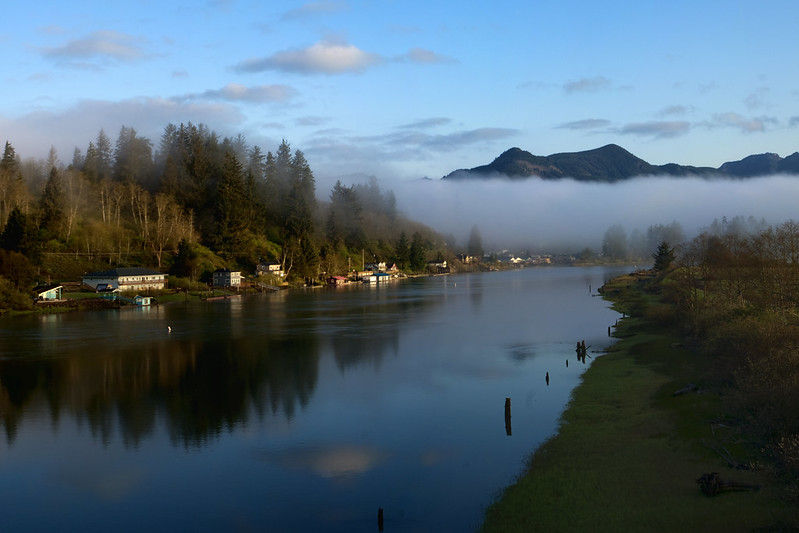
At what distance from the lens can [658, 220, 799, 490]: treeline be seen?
20281 mm

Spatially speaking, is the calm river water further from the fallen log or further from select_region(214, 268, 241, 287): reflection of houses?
select_region(214, 268, 241, 287): reflection of houses

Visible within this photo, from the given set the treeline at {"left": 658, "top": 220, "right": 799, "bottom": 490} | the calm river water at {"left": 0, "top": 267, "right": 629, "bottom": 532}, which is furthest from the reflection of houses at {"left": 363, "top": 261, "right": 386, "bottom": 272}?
the treeline at {"left": 658, "top": 220, "right": 799, "bottom": 490}

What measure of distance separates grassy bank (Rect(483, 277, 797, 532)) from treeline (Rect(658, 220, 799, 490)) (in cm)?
100

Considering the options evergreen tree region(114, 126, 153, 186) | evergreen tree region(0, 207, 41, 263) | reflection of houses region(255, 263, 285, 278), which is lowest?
reflection of houses region(255, 263, 285, 278)

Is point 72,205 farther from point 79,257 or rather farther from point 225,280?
point 225,280

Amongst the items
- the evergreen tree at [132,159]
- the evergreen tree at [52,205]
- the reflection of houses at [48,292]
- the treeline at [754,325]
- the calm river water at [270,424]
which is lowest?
the calm river water at [270,424]

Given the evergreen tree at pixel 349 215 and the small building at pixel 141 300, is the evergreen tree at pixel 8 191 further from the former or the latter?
the evergreen tree at pixel 349 215

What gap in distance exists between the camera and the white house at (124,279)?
93.7 m

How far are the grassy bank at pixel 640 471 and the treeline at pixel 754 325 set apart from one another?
996 mm

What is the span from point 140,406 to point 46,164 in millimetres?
122982

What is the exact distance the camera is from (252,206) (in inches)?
5699

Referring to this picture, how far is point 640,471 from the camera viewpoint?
19.9 m

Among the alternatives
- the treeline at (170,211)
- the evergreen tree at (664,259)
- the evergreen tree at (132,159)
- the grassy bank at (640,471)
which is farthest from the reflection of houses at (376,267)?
the grassy bank at (640,471)

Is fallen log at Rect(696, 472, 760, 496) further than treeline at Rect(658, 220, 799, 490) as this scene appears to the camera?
No
